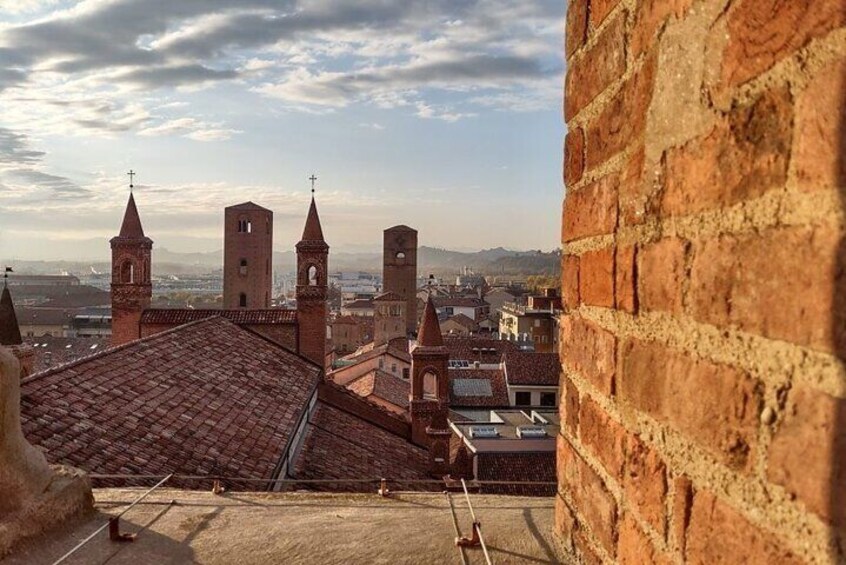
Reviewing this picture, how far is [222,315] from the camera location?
61.3 feet

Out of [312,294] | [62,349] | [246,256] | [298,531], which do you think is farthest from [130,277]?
[246,256]

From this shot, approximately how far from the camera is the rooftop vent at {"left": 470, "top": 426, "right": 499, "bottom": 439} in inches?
806

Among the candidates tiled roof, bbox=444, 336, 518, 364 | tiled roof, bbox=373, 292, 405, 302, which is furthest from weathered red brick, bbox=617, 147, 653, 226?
tiled roof, bbox=373, 292, 405, 302

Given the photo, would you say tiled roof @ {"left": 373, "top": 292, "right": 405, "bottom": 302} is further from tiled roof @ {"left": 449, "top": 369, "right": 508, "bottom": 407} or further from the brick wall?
the brick wall

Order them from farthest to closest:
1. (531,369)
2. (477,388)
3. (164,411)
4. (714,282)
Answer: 1. (531,369)
2. (477,388)
3. (164,411)
4. (714,282)

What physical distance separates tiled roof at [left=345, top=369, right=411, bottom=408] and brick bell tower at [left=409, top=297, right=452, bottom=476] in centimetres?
634

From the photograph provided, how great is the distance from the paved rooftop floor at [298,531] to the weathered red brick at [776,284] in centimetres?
118

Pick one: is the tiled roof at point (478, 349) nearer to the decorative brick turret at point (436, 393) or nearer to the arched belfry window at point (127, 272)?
the decorative brick turret at point (436, 393)

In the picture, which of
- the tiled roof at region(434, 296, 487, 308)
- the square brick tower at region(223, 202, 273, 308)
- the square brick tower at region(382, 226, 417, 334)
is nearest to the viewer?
the square brick tower at region(223, 202, 273, 308)

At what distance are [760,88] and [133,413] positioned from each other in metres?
9.07

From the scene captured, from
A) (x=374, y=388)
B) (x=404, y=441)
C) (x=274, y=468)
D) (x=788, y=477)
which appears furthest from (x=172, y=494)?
(x=374, y=388)

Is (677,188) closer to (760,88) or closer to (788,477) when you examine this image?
(760,88)

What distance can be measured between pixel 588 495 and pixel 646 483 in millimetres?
371

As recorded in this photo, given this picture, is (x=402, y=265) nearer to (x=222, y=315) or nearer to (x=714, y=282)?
(x=222, y=315)
